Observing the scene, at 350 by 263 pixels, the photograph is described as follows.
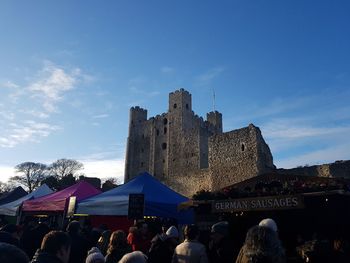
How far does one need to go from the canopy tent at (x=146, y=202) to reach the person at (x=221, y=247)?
11.4 ft

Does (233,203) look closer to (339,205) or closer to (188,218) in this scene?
(339,205)

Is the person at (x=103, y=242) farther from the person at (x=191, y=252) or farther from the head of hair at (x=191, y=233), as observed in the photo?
the head of hair at (x=191, y=233)

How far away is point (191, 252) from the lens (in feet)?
14.0

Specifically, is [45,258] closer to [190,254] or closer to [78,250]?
[190,254]

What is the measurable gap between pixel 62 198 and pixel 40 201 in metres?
1.61

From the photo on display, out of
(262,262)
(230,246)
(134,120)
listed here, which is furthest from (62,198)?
(134,120)

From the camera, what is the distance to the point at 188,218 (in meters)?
8.82

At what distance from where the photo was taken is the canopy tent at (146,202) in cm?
798

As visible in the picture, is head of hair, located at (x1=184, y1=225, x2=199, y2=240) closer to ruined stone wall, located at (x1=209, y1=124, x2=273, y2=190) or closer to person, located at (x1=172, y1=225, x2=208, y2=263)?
person, located at (x1=172, y1=225, x2=208, y2=263)

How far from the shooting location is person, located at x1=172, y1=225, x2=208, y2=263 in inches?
167

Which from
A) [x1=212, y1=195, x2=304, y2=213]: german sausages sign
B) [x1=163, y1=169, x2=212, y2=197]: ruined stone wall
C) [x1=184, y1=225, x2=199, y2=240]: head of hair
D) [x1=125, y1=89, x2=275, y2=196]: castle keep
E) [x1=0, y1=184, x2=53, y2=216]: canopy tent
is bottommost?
[x1=184, y1=225, x2=199, y2=240]: head of hair

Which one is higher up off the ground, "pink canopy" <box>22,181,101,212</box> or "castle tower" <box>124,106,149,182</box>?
"castle tower" <box>124,106,149,182</box>

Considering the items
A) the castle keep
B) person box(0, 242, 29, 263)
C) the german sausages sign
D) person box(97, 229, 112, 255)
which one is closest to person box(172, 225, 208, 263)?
the german sausages sign

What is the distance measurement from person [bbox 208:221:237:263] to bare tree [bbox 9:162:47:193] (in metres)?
58.3
